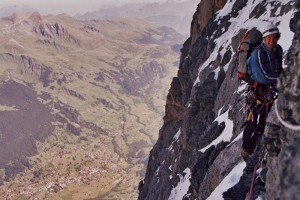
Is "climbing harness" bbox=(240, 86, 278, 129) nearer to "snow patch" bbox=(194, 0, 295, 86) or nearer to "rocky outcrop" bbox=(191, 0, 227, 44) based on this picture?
"snow patch" bbox=(194, 0, 295, 86)

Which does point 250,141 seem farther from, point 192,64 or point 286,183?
point 192,64

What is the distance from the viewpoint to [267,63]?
12.9 m

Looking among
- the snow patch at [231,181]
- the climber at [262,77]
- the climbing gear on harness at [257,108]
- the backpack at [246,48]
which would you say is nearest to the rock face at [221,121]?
the snow patch at [231,181]

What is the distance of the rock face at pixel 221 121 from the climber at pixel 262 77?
84cm

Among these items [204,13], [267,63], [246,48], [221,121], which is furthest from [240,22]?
[267,63]

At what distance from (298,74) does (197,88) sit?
4232cm

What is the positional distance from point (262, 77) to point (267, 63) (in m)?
0.54

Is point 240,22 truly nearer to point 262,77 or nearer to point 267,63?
point 262,77

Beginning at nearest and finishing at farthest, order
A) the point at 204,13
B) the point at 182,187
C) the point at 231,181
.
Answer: the point at 231,181 → the point at 182,187 → the point at 204,13

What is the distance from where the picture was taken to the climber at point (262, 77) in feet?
41.8

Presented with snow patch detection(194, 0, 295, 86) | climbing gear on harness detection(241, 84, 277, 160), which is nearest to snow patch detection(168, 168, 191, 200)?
snow patch detection(194, 0, 295, 86)

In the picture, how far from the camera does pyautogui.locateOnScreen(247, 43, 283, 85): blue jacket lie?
1280 cm

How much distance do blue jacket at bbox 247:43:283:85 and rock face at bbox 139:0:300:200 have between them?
129cm

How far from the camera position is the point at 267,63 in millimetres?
12914
